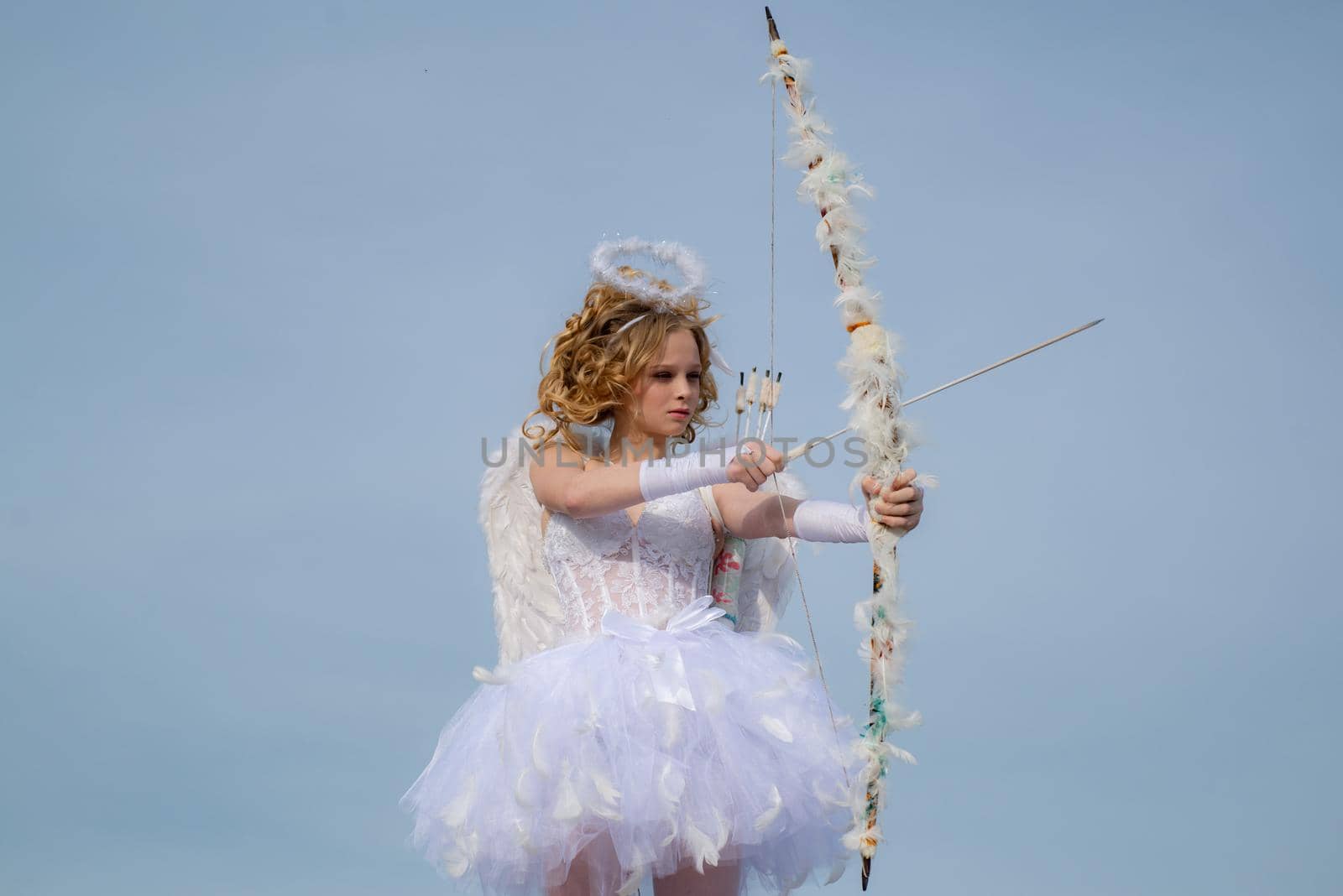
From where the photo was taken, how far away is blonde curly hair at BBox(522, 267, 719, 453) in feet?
11.0

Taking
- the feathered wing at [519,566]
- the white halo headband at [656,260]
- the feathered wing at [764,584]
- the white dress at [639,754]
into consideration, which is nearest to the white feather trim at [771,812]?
the white dress at [639,754]

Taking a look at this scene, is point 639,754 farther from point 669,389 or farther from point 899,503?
point 669,389

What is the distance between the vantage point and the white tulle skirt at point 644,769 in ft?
9.11

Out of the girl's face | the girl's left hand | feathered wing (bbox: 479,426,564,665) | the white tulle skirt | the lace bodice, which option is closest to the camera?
the girl's left hand

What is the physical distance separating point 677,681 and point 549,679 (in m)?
0.28

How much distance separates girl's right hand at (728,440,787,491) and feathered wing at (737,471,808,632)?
65 centimetres

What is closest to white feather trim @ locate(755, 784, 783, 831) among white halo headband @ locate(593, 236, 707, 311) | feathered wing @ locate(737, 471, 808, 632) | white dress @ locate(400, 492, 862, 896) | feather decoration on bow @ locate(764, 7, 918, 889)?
white dress @ locate(400, 492, 862, 896)

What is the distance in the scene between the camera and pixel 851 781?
2850 millimetres

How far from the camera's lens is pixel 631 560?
3.25m

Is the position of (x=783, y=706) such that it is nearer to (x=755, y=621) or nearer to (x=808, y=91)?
(x=755, y=621)

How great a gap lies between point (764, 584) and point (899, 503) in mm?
899

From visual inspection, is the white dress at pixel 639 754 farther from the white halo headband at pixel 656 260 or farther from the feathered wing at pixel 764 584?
the white halo headband at pixel 656 260

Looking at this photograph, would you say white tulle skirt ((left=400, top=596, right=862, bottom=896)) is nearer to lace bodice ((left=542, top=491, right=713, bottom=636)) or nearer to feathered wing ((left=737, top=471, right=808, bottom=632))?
lace bodice ((left=542, top=491, right=713, bottom=636))

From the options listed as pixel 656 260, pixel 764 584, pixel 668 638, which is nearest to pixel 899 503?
pixel 668 638
